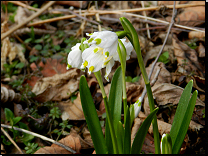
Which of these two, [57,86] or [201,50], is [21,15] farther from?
[201,50]

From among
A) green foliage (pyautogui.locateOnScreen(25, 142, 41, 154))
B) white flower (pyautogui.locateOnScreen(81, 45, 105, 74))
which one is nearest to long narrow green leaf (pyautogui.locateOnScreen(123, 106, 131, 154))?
white flower (pyautogui.locateOnScreen(81, 45, 105, 74))

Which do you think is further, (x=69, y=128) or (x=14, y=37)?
(x=14, y=37)

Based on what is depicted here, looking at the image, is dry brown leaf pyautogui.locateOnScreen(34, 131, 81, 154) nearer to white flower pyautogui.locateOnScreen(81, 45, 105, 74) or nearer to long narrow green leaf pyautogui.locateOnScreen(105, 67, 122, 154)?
long narrow green leaf pyautogui.locateOnScreen(105, 67, 122, 154)

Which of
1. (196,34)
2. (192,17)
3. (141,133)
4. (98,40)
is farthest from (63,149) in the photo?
(192,17)

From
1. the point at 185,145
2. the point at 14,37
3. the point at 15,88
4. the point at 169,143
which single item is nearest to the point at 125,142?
the point at 169,143

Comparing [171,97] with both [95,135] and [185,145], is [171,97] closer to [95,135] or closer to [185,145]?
[185,145]

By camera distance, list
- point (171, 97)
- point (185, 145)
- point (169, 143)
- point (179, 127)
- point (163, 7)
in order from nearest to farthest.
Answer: point (169, 143) < point (179, 127) < point (185, 145) < point (171, 97) < point (163, 7)

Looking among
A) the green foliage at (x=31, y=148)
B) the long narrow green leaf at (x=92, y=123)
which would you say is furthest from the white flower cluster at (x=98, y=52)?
the green foliage at (x=31, y=148)
